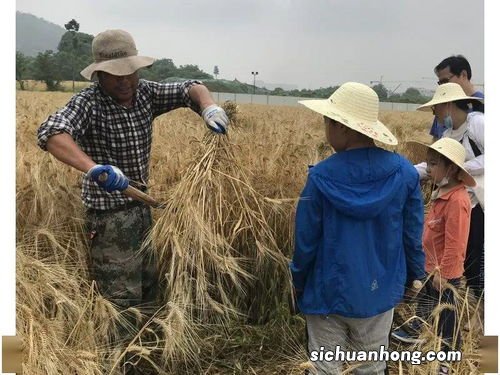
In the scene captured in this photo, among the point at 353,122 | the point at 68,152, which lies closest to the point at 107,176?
the point at 68,152

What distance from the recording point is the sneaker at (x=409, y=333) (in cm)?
168

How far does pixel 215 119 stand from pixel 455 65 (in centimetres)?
109

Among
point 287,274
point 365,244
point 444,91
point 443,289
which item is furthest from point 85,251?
point 444,91

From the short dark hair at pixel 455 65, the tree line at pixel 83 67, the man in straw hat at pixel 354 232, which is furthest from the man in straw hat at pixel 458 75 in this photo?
the man in straw hat at pixel 354 232

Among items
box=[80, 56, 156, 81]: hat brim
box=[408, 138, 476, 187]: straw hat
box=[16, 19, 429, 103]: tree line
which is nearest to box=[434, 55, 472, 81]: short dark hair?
box=[16, 19, 429, 103]: tree line

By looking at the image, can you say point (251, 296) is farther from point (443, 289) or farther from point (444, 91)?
point (444, 91)

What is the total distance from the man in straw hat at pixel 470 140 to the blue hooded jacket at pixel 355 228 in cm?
69

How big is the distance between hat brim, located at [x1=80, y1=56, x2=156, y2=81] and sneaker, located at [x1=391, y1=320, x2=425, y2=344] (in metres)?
1.36

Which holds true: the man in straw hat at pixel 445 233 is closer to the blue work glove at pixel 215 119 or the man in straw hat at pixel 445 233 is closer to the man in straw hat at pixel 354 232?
the man in straw hat at pixel 354 232

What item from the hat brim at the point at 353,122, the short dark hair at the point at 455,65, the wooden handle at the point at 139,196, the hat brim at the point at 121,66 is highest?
the short dark hair at the point at 455,65

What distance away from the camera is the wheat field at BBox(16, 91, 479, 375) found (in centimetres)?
161

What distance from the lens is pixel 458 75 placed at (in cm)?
221

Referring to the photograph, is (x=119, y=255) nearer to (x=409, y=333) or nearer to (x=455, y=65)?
(x=409, y=333)

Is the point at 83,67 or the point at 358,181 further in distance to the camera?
the point at 83,67
